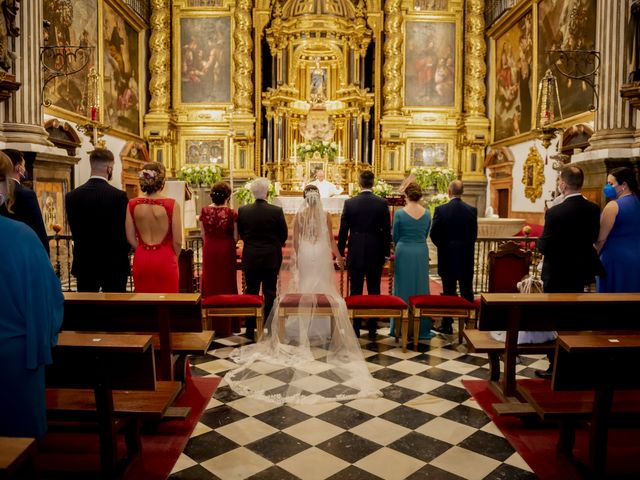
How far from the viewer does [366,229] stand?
5.70 metres

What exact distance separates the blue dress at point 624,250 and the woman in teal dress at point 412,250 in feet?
5.97

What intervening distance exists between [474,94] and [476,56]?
1.12 meters

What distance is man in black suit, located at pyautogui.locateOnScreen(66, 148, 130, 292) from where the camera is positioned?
170 inches

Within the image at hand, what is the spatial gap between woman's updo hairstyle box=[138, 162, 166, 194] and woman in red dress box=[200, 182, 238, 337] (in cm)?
118

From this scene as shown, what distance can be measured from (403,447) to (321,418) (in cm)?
66

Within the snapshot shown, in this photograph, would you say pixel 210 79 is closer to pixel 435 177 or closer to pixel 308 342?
pixel 435 177

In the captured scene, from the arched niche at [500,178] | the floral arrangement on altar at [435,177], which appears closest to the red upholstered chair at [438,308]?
the floral arrangement on altar at [435,177]

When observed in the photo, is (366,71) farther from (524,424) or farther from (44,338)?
(44,338)

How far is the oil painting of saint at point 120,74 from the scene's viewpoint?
13.2 meters

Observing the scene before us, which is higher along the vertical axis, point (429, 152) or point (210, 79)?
point (210, 79)

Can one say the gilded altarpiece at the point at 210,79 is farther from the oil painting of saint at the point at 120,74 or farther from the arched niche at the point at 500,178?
the arched niche at the point at 500,178

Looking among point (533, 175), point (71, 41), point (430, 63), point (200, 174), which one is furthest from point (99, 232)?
point (430, 63)

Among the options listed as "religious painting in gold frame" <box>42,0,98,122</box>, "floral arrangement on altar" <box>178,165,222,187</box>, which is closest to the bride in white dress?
"religious painting in gold frame" <box>42,0,98,122</box>

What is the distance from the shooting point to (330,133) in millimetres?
16141
